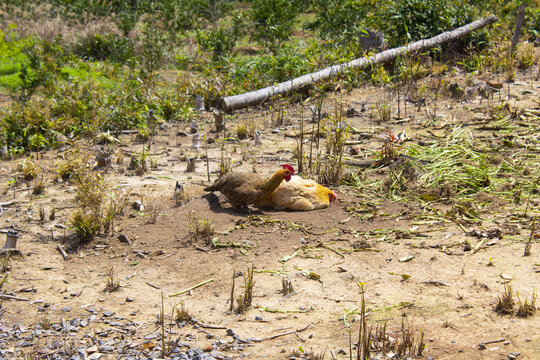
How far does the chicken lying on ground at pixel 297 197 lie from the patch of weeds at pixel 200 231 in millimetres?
797

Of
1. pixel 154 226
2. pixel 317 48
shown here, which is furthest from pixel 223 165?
pixel 317 48

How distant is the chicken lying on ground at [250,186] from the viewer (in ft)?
17.7

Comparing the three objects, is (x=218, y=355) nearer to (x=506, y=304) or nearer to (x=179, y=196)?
(x=506, y=304)

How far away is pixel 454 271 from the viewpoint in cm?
432

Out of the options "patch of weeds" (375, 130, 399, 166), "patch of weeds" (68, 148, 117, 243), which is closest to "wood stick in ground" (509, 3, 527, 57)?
"patch of weeds" (375, 130, 399, 166)

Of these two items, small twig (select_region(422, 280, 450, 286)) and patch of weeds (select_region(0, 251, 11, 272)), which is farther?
patch of weeds (select_region(0, 251, 11, 272))

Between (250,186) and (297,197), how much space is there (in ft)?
1.62

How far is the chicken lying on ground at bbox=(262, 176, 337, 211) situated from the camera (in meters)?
5.58

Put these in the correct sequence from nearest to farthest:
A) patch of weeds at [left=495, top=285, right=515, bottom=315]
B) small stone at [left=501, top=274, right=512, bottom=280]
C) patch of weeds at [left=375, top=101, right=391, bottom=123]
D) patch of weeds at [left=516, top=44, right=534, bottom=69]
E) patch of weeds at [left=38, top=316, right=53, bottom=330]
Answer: patch of weeds at [left=495, top=285, right=515, bottom=315] → patch of weeds at [left=38, top=316, right=53, bottom=330] → small stone at [left=501, top=274, right=512, bottom=280] → patch of weeds at [left=375, top=101, right=391, bottom=123] → patch of weeds at [left=516, top=44, right=534, bottom=69]

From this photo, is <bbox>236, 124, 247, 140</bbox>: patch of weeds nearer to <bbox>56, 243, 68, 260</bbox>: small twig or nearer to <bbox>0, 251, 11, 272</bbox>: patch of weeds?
<bbox>56, 243, 68, 260</bbox>: small twig

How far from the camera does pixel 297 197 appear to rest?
5598 mm

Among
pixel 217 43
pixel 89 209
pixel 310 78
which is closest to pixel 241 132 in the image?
pixel 310 78

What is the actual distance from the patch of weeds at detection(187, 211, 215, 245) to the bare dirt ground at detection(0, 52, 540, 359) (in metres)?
0.07

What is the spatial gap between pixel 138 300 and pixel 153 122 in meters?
4.73
